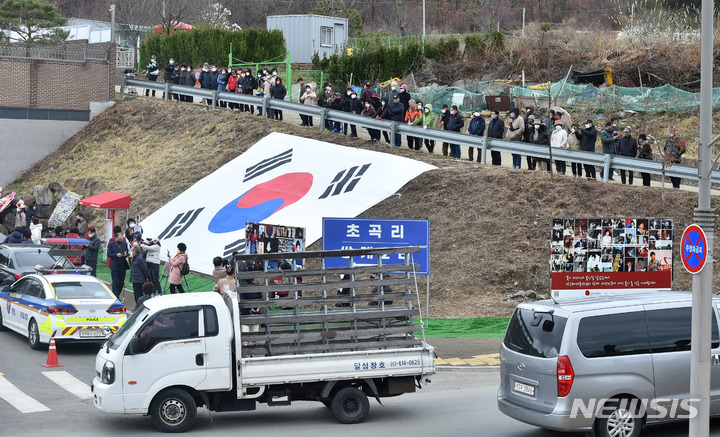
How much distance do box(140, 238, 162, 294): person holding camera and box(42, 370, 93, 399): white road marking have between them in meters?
6.28

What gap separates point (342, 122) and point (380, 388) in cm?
1866

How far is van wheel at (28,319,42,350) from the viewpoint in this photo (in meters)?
17.7

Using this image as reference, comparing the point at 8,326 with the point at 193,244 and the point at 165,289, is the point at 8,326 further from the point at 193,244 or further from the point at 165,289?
the point at 193,244

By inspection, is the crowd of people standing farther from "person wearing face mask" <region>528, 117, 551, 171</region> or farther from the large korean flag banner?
the large korean flag banner

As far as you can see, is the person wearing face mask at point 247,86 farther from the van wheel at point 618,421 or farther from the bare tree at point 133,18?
the bare tree at point 133,18

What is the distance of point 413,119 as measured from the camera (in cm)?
2933

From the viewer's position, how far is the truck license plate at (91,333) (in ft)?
57.0

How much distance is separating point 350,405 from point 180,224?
16.2 metres

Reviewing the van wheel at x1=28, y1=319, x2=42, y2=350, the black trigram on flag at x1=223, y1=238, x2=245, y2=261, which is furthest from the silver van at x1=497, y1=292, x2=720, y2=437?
the black trigram on flag at x1=223, y1=238, x2=245, y2=261

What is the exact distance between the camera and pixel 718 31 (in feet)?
140

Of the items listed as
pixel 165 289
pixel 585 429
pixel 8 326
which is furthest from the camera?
pixel 165 289

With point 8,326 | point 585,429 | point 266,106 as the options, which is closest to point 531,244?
point 585,429

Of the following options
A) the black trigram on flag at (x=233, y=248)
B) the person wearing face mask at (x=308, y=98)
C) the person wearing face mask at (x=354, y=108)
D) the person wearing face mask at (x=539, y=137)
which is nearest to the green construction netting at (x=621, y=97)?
the person wearing face mask at (x=354, y=108)

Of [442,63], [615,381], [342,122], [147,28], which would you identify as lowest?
[615,381]
